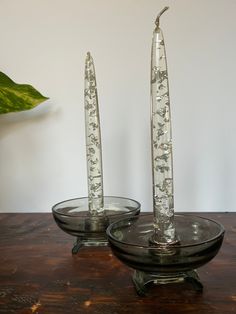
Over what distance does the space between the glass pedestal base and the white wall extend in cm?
51

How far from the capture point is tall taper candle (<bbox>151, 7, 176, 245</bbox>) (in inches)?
21.3

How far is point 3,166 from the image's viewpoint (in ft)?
3.72

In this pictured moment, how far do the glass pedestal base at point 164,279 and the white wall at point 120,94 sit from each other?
1.67 feet

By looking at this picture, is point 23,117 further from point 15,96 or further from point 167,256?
point 167,256

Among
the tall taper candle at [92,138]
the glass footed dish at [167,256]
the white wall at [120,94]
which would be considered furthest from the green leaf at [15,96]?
the glass footed dish at [167,256]

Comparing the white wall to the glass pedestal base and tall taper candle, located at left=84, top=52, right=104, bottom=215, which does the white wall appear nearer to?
tall taper candle, located at left=84, top=52, right=104, bottom=215

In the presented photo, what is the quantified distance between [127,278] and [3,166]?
0.68 metres

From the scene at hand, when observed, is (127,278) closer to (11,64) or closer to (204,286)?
(204,286)

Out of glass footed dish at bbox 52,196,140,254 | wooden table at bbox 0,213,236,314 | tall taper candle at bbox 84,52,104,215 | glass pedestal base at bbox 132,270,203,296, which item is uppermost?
tall taper candle at bbox 84,52,104,215

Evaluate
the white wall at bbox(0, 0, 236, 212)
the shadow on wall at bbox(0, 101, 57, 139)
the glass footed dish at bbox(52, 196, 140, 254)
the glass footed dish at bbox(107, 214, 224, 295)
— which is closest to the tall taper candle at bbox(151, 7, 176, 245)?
the glass footed dish at bbox(107, 214, 224, 295)

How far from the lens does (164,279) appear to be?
0.56 metres

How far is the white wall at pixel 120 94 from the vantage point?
1.00 metres

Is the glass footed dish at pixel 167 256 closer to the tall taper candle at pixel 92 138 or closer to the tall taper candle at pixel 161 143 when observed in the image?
the tall taper candle at pixel 161 143

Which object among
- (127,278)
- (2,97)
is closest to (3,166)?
(2,97)
